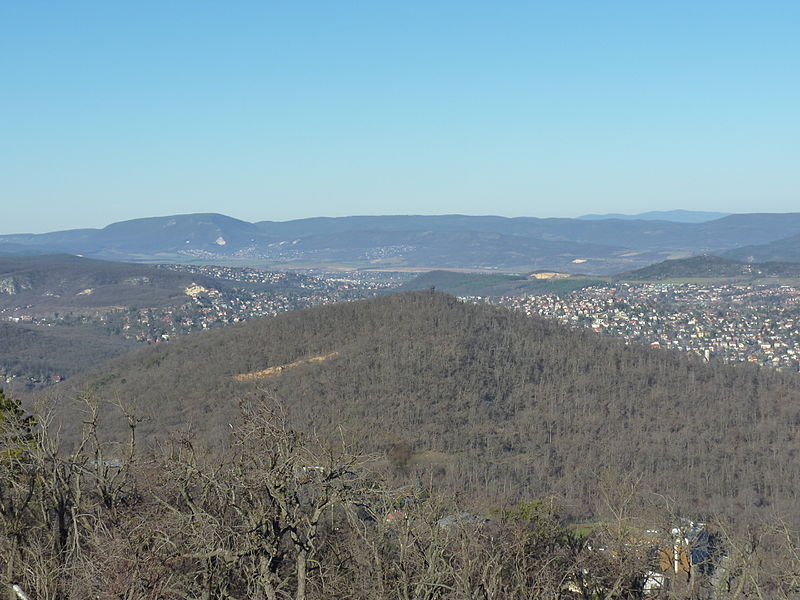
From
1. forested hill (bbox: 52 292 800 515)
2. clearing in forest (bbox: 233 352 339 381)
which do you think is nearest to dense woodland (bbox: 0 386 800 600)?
forested hill (bbox: 52 292 800 515)

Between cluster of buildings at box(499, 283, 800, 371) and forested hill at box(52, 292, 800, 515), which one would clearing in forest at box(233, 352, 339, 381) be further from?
cluster of buildings at box(499, 283, 800, 371)

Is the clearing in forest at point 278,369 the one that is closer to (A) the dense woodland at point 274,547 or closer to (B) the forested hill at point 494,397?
(B) the forested hill at point 494,397

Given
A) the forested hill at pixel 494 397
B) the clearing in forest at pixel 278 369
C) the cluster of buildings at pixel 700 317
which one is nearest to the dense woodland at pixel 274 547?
the forested hill at pixel 494 397

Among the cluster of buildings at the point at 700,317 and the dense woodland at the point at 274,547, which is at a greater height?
the dense woodland at the point at 274,547

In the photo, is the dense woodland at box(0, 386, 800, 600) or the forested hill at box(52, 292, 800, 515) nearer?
the dense woodland at box(0, 386, 800, 600)

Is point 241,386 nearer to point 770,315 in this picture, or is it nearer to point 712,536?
point 712,536

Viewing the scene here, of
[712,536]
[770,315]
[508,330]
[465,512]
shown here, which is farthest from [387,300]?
[770,315]

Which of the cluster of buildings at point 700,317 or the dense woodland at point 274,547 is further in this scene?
the cluster of buildings at point 700,317
